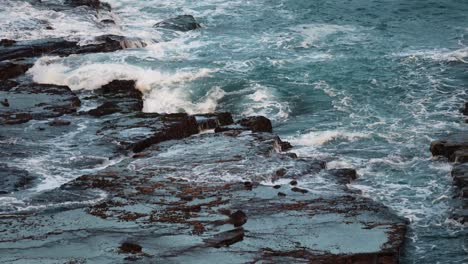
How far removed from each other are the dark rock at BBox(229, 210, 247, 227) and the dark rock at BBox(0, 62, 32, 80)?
50.3 feet

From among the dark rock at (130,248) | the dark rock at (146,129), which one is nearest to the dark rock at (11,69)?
the dark rock at (146,129)

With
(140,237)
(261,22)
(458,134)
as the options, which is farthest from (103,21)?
(140,237)

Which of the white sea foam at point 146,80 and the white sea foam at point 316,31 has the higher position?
the white sea foam at point 316,31

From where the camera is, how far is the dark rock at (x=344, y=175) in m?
19.9

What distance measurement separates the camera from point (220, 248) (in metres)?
14.9

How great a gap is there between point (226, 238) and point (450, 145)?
30.1ft

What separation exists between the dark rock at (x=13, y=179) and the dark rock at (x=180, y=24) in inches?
724

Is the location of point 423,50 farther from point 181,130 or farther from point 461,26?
point 181,130

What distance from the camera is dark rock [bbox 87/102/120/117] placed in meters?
24.3

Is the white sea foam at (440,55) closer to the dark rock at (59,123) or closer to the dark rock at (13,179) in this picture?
the dark rock at (59,123)

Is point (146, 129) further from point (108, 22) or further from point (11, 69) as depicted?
point (108, 22)

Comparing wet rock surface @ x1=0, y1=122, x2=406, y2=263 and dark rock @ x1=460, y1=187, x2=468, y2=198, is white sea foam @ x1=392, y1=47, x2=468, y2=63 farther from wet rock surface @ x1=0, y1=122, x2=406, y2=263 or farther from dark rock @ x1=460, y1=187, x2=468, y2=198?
dark rock @ x1=460, y1=187, x2=468, y2=198

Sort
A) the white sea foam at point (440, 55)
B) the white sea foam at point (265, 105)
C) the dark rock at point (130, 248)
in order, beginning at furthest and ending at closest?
the white sea foam at point (440, 55) → the white sea foam at point (265, 105) → the dark rock at point (130, 248)

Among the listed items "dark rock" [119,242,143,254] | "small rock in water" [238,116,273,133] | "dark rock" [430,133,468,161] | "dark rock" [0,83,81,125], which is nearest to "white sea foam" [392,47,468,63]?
"dark rock" [430,133,468,161]
